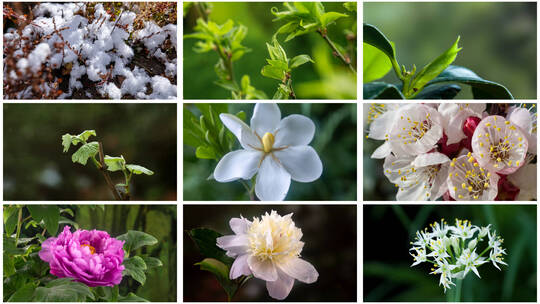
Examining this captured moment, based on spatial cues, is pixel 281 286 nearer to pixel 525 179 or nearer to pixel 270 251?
pixel 270 251

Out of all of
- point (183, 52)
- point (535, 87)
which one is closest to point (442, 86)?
point (535, 87)

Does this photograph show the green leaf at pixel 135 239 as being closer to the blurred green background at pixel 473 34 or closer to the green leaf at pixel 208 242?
the green leaf at pixel 208 242

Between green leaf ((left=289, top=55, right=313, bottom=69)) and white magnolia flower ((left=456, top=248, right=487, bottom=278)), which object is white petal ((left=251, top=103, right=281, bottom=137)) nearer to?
green leaf ((left=289, top=55, right=313, bottom=69))

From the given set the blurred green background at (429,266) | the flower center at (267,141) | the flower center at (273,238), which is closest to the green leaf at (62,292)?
the flower center at (273,238)

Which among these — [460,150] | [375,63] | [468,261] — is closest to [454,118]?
[460,150]

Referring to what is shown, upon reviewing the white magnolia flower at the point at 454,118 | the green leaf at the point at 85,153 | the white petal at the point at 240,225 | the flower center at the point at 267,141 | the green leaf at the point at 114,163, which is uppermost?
the white magnolia flower at the point at 454,118

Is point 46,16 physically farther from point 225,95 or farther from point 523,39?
point 523,39
